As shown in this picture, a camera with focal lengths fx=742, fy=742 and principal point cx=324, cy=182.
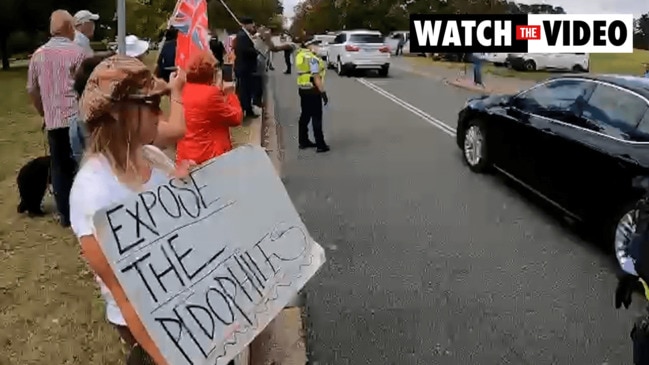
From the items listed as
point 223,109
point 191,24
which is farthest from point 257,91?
point 223,109

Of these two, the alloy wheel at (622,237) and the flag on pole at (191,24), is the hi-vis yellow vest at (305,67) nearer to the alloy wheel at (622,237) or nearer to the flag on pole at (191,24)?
the flag on pole at (191,24)

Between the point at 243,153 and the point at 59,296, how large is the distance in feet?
8.97

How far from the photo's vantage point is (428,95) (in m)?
21.8

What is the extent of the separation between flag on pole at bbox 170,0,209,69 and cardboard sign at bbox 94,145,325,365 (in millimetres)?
2950

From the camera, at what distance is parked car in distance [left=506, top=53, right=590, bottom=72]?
112ft

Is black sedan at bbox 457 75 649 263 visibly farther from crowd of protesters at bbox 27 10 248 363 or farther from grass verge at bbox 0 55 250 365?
grass verge at bbox 0 55 250 365

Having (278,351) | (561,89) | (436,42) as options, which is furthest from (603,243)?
(436,42)

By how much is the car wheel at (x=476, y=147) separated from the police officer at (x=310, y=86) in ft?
7.53

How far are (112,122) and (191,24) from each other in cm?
366

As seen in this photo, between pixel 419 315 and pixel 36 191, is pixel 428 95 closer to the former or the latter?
pixel 36 191

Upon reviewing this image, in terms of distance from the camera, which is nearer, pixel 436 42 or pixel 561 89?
pixel 561 89

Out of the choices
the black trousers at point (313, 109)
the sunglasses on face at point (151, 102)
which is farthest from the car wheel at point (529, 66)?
the sunglasses on face at point (151, 102)

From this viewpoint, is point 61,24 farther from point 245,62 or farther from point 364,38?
point 364,38

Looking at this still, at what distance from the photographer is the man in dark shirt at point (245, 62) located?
1334 centimetres
